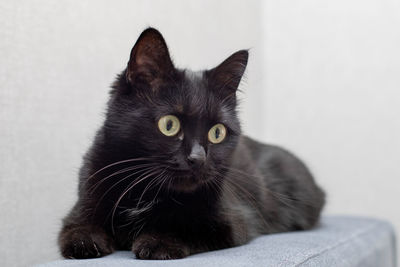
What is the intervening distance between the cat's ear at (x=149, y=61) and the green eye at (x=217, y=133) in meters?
0.18

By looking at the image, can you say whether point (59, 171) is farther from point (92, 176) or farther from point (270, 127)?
point (270, 127)

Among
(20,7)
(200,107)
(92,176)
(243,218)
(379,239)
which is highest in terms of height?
(20,7)

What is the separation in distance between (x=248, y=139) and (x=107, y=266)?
1058 millimetres

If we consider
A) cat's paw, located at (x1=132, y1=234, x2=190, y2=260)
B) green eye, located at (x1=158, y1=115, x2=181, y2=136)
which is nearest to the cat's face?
green eye, located at (x1=158, y1=115, x2=181, y2=136)

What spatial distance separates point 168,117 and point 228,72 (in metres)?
0.27

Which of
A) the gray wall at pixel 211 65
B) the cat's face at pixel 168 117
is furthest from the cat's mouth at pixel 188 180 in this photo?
the gray wall at pixel 211 65

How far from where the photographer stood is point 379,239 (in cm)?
176

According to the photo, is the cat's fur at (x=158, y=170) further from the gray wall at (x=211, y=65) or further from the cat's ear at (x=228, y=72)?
the gray wall at (x=211, y=65)

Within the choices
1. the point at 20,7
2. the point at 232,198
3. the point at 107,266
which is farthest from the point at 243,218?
the point at 20,7

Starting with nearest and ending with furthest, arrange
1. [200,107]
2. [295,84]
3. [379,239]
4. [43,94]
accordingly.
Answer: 1. [200,107]
2. [43,94]
3. [379,239]
4. [295,84]

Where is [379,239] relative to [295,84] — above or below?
below

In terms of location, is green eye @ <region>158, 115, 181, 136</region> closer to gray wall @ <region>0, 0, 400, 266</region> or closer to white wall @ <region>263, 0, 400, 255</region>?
gray wall @ <region>0, 0, 400, 266</region>

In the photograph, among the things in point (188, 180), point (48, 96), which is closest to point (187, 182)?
point (188, 180)

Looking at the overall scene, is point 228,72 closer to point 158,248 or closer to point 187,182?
point 187,182
